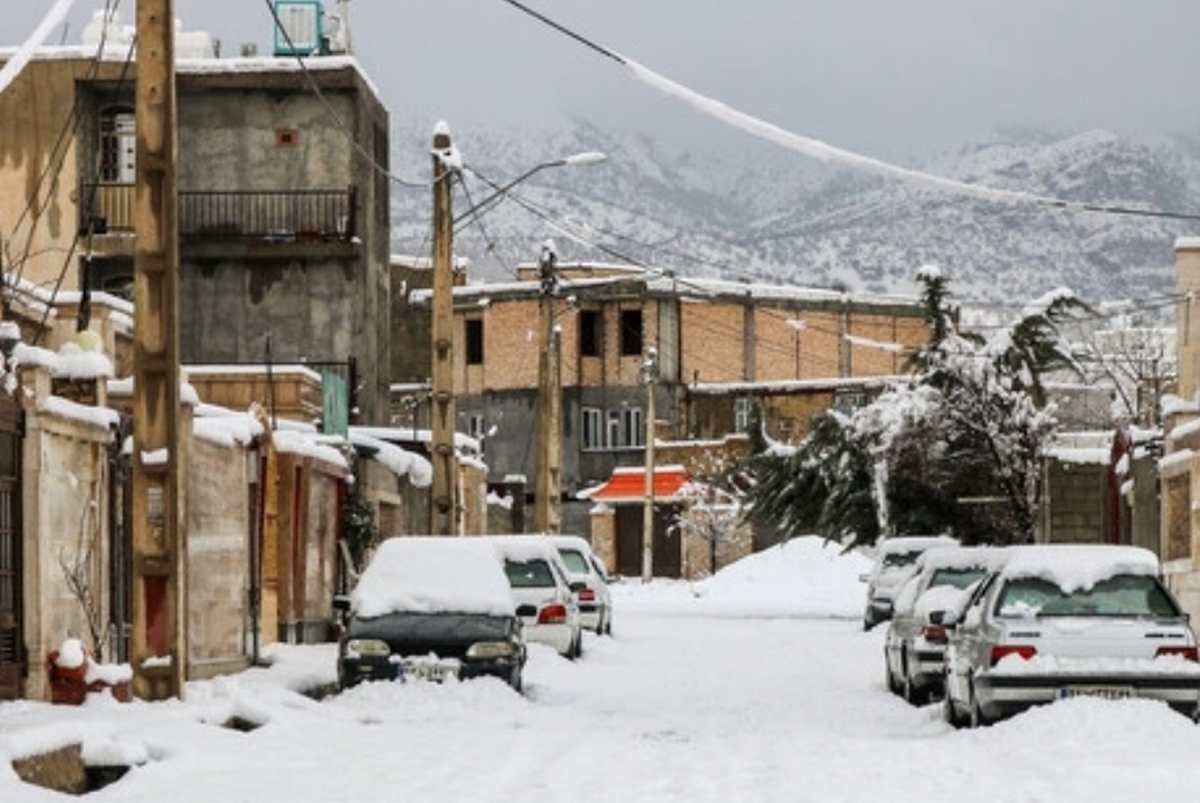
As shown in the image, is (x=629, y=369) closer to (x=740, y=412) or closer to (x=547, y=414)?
(x=740, y=412)

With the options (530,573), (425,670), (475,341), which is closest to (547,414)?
(530,573)

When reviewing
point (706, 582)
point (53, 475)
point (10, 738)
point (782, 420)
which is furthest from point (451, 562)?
point (782, 420)

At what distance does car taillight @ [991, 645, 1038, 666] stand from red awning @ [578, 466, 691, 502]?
7039 centimetres

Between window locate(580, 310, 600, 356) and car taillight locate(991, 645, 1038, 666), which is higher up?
window locate(580, 310, 600, 356)

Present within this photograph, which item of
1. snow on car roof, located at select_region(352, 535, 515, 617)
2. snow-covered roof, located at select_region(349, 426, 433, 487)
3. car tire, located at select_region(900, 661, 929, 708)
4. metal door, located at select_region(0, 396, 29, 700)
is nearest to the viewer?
metal door, located at select_region(0, 396, 29, 700)

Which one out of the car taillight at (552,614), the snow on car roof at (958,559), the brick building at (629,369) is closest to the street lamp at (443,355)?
the car taillight at (552,614)

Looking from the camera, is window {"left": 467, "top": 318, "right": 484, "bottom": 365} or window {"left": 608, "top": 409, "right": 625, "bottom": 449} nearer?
window {"left": 608, "top": 409, "right": 625, "bottom": 449}

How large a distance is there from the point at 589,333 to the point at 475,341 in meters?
4.77

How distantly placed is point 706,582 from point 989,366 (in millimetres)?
21460

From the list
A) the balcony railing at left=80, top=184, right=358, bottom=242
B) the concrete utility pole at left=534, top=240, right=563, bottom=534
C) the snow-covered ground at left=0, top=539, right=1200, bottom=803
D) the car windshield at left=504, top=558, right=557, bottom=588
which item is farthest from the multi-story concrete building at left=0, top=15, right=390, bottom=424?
the snow-covered ground at left=0, top=539, right=1200, bottom=803

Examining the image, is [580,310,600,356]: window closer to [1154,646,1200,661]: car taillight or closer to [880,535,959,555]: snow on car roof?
[880,535,959,555]: snow on car roof

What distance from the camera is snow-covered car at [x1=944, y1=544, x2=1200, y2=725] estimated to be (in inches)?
809

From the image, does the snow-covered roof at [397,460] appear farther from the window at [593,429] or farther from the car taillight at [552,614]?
the window at [593,429]

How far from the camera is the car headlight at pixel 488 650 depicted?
2548 cm
